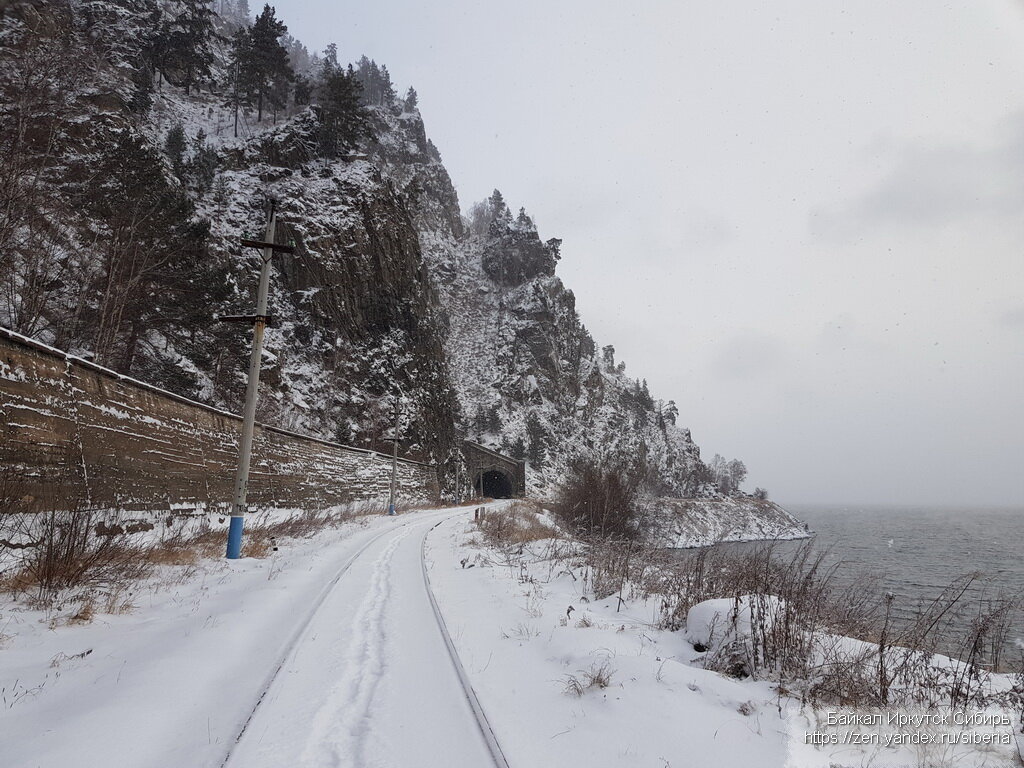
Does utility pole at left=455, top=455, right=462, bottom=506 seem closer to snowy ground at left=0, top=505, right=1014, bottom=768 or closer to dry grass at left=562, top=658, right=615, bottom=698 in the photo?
snowy ground at left=0, top=505, right=1014, bottom=768

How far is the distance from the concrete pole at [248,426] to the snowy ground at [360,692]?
2.97 metres

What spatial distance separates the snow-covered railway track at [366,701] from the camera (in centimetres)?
261

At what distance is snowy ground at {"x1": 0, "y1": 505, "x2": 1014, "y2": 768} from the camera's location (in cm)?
265

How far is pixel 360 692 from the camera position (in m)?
3.41

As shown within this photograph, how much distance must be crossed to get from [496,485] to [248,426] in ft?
176

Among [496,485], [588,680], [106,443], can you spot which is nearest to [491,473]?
[496,485]

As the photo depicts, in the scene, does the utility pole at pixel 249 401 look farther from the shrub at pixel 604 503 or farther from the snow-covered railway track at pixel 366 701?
the shrub at pixel 604 503

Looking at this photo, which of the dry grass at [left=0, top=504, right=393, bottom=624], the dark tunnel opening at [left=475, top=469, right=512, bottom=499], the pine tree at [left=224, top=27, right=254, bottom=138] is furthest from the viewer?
the dark tunnel opening at [left=475, top=469, right=512, bottom=499]

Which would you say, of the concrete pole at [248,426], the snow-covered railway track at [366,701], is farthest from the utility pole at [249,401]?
the snow-covered railway track at [366,701]

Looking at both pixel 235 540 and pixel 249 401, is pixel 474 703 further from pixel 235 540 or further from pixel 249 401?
pixel 249 401

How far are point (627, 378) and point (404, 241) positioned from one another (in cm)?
7645

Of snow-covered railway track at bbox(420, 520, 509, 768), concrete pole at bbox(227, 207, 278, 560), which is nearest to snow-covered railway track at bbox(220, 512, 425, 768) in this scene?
snow-covered railway track at bbox(420, 520, 509, 768)

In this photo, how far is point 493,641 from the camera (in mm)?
5020

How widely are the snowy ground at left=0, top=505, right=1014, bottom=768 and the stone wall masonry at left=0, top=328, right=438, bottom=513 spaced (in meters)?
3.48
